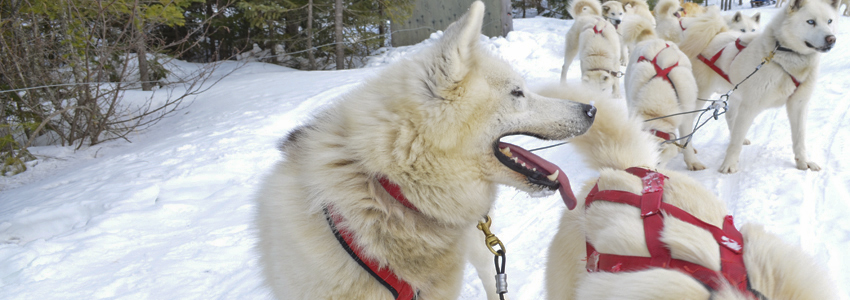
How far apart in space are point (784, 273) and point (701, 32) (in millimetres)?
5754

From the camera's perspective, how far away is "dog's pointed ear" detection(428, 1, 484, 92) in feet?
4.95

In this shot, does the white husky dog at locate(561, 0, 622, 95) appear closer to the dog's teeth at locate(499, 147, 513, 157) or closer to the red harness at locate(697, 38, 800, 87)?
the red harness at locate(697, 38, 800, 87)

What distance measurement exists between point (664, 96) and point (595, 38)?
361 cm

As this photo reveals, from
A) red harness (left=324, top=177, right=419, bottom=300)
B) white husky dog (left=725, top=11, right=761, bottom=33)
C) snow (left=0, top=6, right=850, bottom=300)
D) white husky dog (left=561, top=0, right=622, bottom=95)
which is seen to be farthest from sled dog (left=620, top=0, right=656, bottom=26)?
red harness (left=324, top=177, right=419, bottom=300)

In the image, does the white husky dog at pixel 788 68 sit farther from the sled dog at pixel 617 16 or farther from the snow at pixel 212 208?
the sled dog at pixel 617 16

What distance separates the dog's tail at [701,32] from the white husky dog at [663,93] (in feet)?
2.66

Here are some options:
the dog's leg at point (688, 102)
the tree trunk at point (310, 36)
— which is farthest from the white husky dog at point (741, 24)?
the tree trunk at point (310, 36)

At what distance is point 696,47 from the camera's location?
5.82 metres

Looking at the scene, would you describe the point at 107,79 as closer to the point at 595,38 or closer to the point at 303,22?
the point at 303,22

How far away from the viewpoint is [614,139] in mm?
2201

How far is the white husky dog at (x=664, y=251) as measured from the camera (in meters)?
1.18

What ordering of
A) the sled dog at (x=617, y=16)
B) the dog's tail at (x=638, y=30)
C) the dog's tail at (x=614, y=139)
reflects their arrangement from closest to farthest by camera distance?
the dog's tail at (x=614, y=139) < the dog's tail at (x=638, y=30) < the sled dog at (x=617, y=16)

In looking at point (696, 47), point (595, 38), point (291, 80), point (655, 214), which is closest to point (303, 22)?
point (291, 80)

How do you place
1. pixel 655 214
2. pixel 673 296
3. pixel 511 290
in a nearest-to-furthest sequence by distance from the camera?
pixel 673 296 < pixel 655 214 < pixel 511 290
